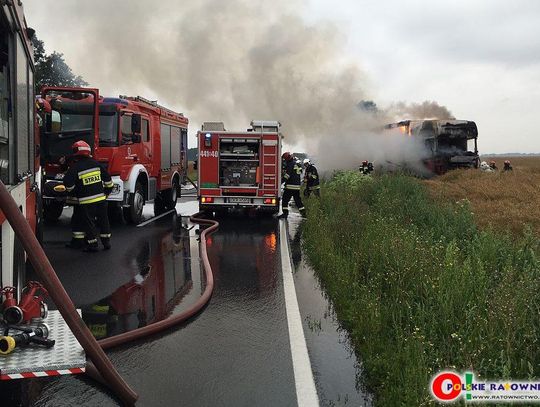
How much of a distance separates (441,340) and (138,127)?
895cm

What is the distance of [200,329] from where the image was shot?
15.9ft

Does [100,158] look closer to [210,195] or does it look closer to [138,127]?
[138,127]

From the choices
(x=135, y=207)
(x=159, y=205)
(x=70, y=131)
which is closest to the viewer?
(x=70, y=131)

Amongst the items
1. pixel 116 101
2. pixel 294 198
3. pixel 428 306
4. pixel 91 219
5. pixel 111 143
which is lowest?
pixel 428 306

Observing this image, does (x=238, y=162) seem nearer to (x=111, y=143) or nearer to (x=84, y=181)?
(x=111, y=143)

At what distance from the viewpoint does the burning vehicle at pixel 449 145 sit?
78.9 feet

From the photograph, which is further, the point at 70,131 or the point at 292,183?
the point at 292,183

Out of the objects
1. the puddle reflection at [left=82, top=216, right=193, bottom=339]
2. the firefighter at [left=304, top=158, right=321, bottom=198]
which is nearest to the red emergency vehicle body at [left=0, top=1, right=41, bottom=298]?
the puddle reflection at [left=82, top=216, right=193, bottom=339]

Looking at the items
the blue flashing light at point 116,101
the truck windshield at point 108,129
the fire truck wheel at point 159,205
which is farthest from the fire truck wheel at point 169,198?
the truck windshield at point 108,129

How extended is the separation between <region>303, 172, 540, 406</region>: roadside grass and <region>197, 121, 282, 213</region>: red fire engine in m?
4.85

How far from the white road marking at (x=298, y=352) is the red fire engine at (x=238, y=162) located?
5.79 m

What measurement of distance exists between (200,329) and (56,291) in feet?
6.46

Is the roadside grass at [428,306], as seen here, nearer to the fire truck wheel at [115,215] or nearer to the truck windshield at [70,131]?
the truck windshield at [70,131]

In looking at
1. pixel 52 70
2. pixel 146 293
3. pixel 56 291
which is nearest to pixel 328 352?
pixel 56 291
